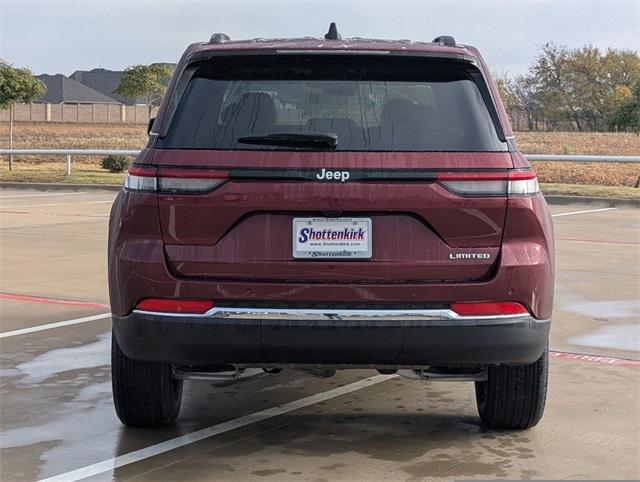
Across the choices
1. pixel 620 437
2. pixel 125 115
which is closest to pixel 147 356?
pixel 620 437

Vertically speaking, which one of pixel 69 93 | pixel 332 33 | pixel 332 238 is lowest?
pixel 332 238

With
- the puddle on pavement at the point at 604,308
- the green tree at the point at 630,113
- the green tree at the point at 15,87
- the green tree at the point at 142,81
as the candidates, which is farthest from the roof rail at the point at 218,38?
the green tree at the point at 142,81

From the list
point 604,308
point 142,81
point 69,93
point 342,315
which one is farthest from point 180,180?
point 69,93

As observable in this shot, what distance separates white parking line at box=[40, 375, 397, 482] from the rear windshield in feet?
4.68

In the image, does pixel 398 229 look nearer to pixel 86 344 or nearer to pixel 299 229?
pixel 299 229

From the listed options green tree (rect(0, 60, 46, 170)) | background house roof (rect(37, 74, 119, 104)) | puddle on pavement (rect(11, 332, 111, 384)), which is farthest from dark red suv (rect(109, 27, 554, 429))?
background house roof (rect(37, 74, 119, 104))

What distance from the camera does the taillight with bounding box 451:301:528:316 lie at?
14.5 feet

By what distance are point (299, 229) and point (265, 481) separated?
1080mm

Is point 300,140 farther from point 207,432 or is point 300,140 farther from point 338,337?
point 207,432

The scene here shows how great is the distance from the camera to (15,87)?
35438 mm

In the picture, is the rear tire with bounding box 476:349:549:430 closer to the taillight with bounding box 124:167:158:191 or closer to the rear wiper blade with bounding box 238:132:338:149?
the rear wiper blade with bounding box 238:132:338:149

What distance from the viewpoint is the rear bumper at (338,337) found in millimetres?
4363

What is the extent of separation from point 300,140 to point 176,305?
87 centimetres

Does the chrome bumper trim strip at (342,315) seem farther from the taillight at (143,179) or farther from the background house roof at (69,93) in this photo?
the background house roof at (69,93)
